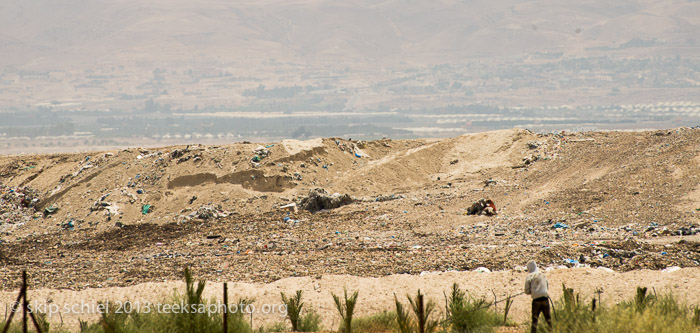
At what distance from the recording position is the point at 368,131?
378 feet

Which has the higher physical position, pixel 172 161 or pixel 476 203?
pixel 172 161

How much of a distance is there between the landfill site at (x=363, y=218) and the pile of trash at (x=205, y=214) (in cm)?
4

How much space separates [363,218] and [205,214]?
4.19 meters

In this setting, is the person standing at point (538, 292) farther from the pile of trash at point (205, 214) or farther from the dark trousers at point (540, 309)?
the pile of trash at point (205, 214)

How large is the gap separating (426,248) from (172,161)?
11.0m

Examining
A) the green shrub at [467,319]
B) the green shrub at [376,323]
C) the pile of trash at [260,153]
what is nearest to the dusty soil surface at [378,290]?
the green shrub at [376,323]

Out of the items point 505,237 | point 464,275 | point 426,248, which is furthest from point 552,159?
point 464,275

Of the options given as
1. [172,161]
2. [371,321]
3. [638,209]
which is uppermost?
[172,161]

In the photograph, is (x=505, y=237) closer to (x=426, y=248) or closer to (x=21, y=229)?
(x=426, y=248)

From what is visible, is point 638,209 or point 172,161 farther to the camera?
point 172,161

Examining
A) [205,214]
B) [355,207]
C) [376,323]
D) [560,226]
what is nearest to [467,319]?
[376,323]

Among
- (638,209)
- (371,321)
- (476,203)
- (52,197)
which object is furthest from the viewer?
(52,197)

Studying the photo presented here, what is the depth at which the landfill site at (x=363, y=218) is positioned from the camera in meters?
10.8

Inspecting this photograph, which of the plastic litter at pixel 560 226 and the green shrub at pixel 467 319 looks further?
the plastic litter at pixel 560 226
